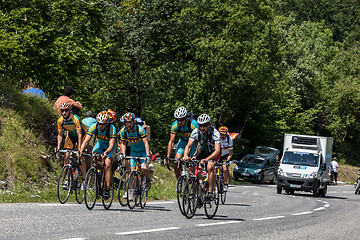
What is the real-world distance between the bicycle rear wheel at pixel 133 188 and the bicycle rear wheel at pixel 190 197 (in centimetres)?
171

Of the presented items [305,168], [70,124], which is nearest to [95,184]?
[70,124]

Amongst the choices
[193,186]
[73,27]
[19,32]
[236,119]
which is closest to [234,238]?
[193,186]

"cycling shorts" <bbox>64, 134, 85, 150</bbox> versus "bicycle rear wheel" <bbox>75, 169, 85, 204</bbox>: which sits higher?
"cycling shorts" <bbox>64, 134, 85, 150</bbox>

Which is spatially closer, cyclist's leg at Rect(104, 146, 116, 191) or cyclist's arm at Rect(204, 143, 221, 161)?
cyclist's arm at Rect(204, 143, 221, 161)

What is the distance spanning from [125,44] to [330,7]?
63.4 meters

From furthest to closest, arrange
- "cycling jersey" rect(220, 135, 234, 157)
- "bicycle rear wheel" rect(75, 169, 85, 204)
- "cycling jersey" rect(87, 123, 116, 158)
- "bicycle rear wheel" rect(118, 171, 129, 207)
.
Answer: "cycling jersey" rect(220, 135, 234, 157)
"bicycle rear wheel" rect(75, 169, 85, 204)
"cycling jersey" rect(87, 123, 116, 158)
"bicycle rear wheel" rect(118, 171, 129, 207)

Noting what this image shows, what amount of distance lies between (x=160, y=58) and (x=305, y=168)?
1493 centimetres

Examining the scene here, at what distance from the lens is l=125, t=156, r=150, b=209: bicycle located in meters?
11.8

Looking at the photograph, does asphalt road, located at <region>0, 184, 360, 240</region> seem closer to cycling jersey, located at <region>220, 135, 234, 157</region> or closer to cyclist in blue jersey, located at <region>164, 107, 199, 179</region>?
cyclist in blue jersey, located at <region>164, 107, 199, 179</region>

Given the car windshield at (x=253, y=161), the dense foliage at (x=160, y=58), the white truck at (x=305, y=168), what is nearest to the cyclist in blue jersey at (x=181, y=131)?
the dense foliage at (x=160, y=58)

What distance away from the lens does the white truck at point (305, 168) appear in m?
24.2

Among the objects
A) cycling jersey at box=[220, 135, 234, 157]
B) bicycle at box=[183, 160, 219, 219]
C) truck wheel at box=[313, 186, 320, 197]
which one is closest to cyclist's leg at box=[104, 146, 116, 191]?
bicycle at box=[183, 160, 219, 219]

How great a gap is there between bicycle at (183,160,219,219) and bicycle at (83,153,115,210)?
196cm

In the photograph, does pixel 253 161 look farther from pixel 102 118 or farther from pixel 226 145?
pixel 102 118
